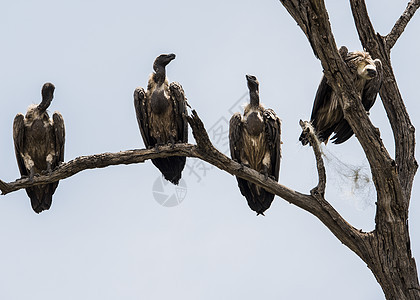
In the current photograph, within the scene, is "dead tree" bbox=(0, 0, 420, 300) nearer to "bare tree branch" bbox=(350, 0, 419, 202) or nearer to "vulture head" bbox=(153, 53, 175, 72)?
"bare tree branch" bbox=(350, 0, 419, 202)

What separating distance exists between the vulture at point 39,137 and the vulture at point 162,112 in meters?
1.09

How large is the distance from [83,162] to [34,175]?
0.93 metres

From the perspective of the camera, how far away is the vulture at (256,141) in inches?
381

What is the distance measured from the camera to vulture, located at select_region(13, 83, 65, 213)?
32.5 feet

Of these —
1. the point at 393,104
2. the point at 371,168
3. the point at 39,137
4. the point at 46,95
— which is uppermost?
the point at 393,104

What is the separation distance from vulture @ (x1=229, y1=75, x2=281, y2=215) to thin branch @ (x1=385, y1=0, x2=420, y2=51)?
176 centimetres

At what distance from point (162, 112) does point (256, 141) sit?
1.28 metres

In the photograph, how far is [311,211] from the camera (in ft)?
27.6

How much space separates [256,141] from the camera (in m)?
9.73

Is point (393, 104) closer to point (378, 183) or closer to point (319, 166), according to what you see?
point (378, 183)

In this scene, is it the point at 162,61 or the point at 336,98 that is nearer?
the point at 336,98

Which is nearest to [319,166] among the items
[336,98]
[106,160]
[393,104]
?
[336,98]

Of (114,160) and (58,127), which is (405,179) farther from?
(58,127)

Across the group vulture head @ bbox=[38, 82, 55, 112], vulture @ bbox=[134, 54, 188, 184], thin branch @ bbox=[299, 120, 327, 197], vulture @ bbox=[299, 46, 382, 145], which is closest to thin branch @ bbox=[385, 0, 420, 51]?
vulture @ bbox=[299, 46, 382, 145]
